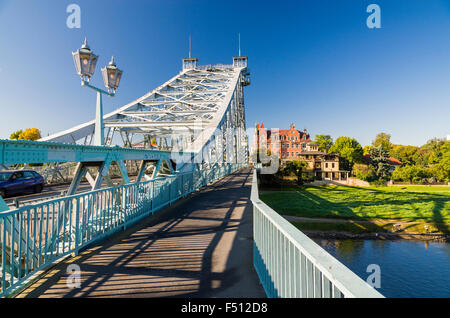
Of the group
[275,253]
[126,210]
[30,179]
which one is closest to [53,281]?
[126,210]

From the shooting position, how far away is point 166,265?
328 cm

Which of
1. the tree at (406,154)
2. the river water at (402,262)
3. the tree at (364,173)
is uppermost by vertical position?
the tree at (406,154)

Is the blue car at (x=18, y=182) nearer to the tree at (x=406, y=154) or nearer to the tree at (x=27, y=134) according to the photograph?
the tree at (x=27, y=134)

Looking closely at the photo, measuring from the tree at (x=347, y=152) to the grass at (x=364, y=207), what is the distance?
2007cm

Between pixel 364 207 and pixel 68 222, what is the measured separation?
3262cm

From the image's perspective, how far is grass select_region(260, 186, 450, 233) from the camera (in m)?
25.7

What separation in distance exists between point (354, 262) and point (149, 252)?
18.2 m

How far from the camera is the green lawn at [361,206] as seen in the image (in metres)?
26.0

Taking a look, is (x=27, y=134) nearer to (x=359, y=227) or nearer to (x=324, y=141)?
(x=359, y=227)

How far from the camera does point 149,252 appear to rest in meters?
3.77

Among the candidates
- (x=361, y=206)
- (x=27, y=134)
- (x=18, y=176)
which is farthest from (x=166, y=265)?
(x=27, y=134)

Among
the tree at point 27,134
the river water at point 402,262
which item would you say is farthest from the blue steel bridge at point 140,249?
the tree at point 27,134
